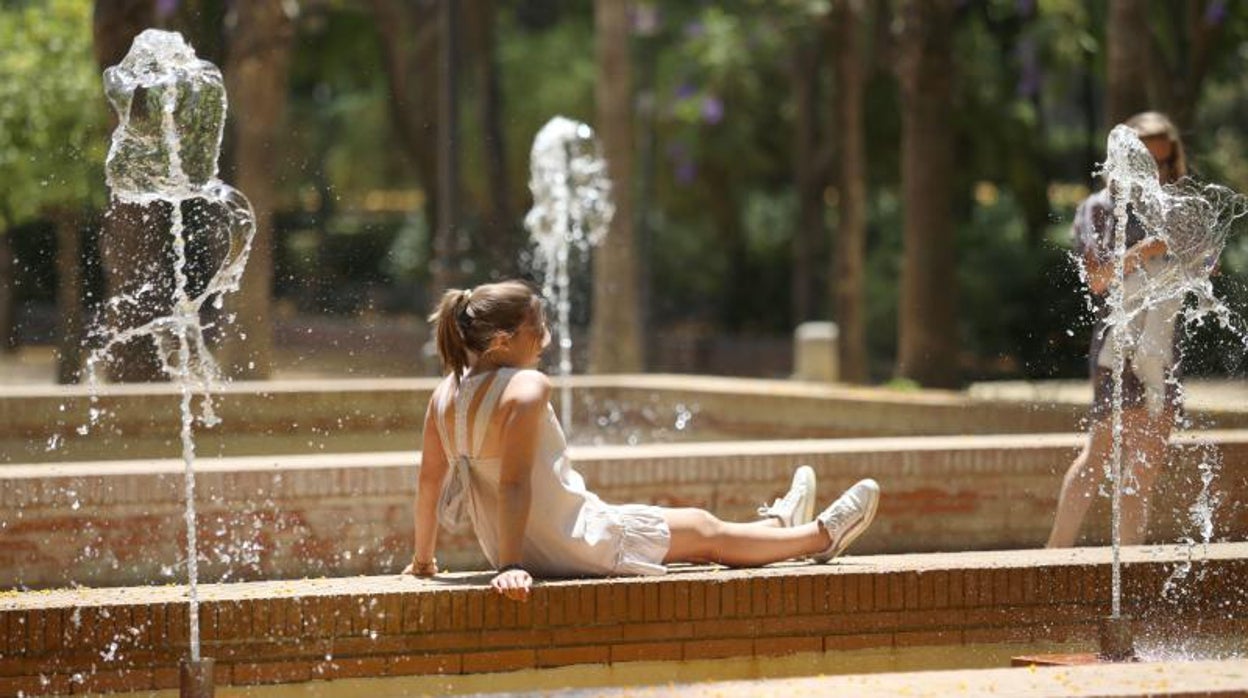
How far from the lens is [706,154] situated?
105 feet

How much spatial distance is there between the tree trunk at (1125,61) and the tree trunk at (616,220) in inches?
260

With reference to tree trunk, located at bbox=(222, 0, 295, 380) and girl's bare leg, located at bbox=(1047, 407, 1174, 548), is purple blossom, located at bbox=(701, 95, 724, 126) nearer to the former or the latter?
tree trunk, located at bbox=(222, 0, 295, 380)

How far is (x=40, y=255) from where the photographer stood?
91.0 feet

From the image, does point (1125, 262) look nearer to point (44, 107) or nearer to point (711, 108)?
point (44, 107)

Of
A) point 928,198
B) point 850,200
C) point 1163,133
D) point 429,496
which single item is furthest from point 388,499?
point 850,200

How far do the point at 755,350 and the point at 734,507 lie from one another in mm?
21982

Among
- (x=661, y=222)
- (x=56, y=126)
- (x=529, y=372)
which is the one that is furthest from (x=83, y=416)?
(x=661, y=222)

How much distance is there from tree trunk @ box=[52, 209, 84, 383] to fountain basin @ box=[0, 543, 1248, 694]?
8.02m

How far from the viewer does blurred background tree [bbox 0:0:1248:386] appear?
17.8 metres

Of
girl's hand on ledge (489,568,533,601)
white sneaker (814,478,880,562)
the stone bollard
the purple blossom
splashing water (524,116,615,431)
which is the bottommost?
the stone bollard

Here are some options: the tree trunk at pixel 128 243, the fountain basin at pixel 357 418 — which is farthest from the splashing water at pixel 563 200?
the fountain basin at pixel 357 418

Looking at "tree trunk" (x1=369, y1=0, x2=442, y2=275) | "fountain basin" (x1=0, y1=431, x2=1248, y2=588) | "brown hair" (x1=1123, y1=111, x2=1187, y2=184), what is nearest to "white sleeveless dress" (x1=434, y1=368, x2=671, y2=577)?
"fountain basin" (x1=0, y1=431, x2=1248, y2=588)

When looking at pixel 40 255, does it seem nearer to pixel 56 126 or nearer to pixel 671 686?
pixel 56 126

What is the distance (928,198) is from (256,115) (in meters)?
5.51
